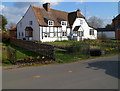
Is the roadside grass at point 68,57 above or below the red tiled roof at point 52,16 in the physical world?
below

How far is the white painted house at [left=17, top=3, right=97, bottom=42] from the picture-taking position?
33438 mm

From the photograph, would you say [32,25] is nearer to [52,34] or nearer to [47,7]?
[52,34]

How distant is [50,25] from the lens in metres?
34.3

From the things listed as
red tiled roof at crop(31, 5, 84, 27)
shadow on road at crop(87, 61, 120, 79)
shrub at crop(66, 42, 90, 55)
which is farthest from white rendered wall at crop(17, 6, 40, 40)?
shadow on road at crop(87, 61, 120, 79)

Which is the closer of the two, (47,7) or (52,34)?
(52,34)

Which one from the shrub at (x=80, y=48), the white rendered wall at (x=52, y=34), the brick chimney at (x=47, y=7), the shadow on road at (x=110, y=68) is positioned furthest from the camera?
the brick chimney at (x=47, y=7)

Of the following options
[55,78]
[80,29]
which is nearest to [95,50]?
[55,78]

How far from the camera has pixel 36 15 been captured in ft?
109

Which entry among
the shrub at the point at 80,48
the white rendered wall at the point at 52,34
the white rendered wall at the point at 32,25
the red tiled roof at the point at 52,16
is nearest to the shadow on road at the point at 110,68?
the shrub at the point at 80,48

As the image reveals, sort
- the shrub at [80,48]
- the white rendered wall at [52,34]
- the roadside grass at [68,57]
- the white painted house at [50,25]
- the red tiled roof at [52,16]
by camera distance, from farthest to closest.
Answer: the red tiled roof at [52,16], the white painted house at [50,25], the white rendered wall at [52,34], the shrub at [80,48], the roadside grass at [68,57]

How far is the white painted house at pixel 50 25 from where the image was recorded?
110 ft

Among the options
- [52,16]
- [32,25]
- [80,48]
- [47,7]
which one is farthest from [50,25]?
[80,48]

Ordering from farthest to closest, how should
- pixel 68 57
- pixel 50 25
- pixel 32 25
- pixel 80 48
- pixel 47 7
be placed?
pixel 47 7 < pixel 32 25 < pixel 50 25 < pixel 80 48 < pixel 68 57

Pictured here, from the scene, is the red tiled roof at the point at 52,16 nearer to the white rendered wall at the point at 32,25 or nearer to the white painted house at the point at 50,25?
the white painted house at the point at 50,25
